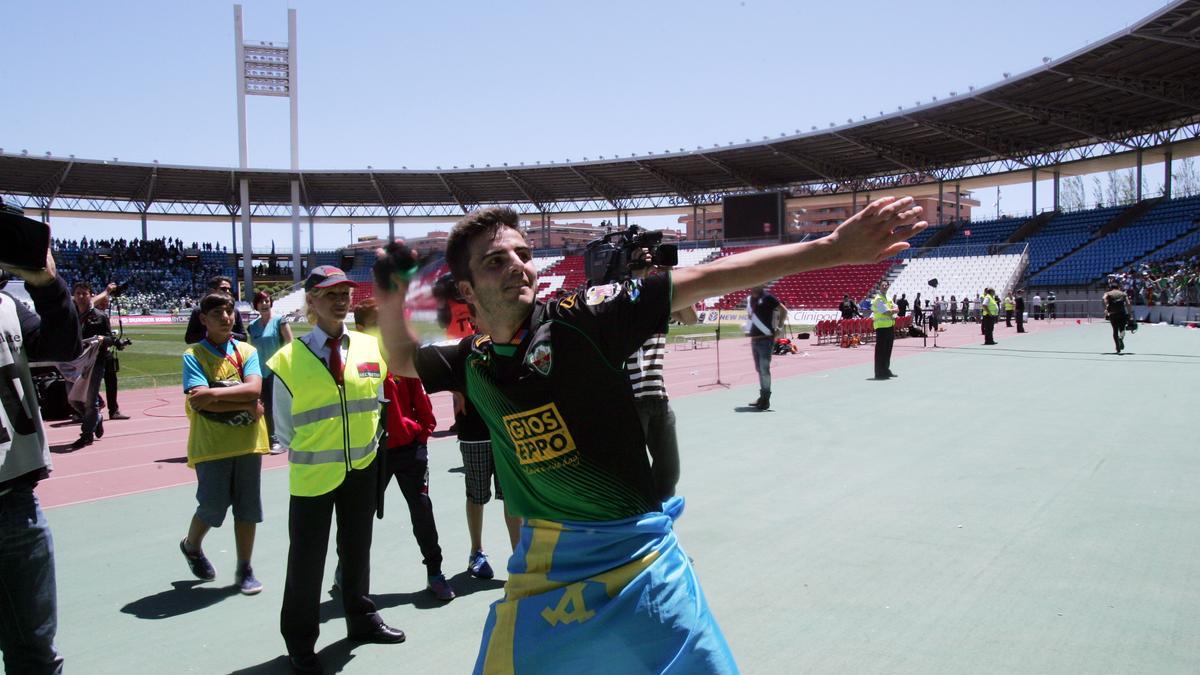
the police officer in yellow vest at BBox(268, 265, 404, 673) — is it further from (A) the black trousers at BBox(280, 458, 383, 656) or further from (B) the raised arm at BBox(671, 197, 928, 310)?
(B) the raised arm at BBox(671, 197, 928, 310)

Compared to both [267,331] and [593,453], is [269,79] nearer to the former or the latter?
[267,331]

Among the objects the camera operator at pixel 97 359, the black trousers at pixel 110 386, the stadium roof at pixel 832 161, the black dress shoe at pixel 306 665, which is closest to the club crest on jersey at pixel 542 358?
the black dress shoe at pixel 306 665

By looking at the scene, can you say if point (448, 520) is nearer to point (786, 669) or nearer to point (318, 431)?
point (318, 431)

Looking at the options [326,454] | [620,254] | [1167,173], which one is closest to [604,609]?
[620,254]

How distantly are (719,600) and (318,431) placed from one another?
2359 millimetres

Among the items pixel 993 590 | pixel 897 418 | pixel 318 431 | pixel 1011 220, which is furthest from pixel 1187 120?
pixel 318 431

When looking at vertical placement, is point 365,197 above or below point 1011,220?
above

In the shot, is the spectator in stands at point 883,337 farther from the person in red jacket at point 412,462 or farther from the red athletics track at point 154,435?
the person in red jacket at point 412,462

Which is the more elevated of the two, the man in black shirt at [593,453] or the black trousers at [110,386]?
the man in black shirt at [593,453]

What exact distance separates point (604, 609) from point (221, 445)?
12.2 ft

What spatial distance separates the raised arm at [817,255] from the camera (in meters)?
1.96

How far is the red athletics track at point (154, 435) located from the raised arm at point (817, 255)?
716 cm

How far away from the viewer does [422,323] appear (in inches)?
101

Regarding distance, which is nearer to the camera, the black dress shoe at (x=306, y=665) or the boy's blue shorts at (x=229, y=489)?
the black dress shoe at (x=306, y=665)
